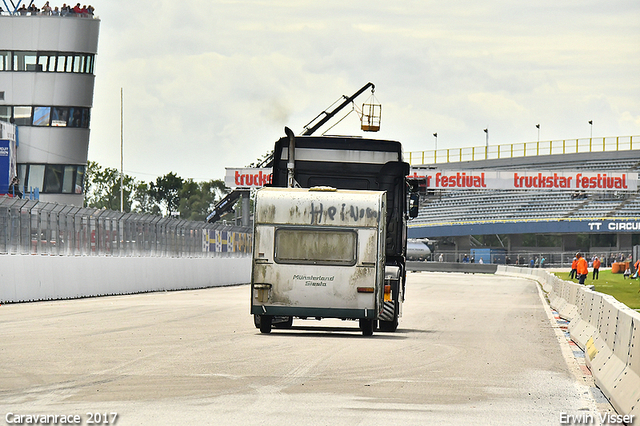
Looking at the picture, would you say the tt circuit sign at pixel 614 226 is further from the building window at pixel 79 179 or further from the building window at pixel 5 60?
the building window at pixel 5 60

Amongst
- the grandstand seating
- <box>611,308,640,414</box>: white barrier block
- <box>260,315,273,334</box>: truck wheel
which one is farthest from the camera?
the grandstand seating

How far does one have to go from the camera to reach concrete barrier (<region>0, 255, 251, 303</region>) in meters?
26.6

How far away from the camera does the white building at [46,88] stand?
6381 centimetres

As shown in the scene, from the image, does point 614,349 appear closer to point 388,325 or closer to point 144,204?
point 388,325

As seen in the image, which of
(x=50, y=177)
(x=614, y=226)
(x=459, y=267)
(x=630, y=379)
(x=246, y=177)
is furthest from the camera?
(x=614, y=226)

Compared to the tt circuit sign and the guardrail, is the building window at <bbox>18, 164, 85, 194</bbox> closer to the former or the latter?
the tt circuit sign

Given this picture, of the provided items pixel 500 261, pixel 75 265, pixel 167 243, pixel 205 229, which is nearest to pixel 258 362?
pixel 75 265

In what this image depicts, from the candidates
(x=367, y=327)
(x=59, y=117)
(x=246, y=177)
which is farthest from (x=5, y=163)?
(x=367, y=327)

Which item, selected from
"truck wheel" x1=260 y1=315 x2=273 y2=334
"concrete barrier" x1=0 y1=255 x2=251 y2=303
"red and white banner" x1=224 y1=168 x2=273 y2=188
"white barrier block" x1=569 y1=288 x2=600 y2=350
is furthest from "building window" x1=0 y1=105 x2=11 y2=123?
"white barrier block" x1=569 y1=288 x2=600 y2=350

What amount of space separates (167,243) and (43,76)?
2971 cm

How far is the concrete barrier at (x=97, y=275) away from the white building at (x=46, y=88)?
24140mm

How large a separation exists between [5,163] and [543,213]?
49.3m

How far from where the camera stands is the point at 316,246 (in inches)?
658

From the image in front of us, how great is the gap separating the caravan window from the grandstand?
6723cm
